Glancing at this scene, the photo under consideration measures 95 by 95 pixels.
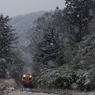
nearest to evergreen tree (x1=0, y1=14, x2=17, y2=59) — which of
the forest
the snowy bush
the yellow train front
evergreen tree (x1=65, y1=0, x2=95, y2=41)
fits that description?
the forest

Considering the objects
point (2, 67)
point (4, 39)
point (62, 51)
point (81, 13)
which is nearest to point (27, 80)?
point (2, 67)

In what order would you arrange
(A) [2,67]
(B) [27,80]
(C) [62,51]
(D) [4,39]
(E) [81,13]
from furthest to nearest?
1. (E) [81,13]
2. (D) [4,39]
3. (A) [2,67]
4. (C) [62,51]
5. (B) [27,80]

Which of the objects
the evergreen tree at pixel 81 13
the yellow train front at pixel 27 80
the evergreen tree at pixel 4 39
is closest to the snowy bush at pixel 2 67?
the evergreen tree at pixel 4 39

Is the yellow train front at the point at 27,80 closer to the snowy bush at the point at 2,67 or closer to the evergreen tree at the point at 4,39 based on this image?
the snowy bush at the point at 2,67

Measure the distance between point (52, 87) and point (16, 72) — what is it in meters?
7.53

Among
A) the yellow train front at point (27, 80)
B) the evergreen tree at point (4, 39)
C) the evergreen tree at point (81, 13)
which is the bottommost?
the yellow train front at point (27, 80)

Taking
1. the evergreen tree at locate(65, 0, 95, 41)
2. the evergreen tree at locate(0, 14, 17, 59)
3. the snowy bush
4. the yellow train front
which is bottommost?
the yellow train front

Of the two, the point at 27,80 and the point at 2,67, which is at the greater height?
the point at 2,67

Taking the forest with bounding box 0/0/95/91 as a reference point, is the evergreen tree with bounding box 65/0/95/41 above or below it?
above

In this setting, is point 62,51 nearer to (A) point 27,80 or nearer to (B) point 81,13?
(A) point 27,80

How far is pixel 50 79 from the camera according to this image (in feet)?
39.7

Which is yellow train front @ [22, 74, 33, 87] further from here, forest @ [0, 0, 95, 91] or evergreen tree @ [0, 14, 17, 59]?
evergreen tree @ [0, 14, 17, 59]

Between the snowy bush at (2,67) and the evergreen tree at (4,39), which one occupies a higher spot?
the evergreen tree at (4,39)

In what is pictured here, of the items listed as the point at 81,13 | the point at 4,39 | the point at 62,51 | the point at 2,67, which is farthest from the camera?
the point at 81,13
